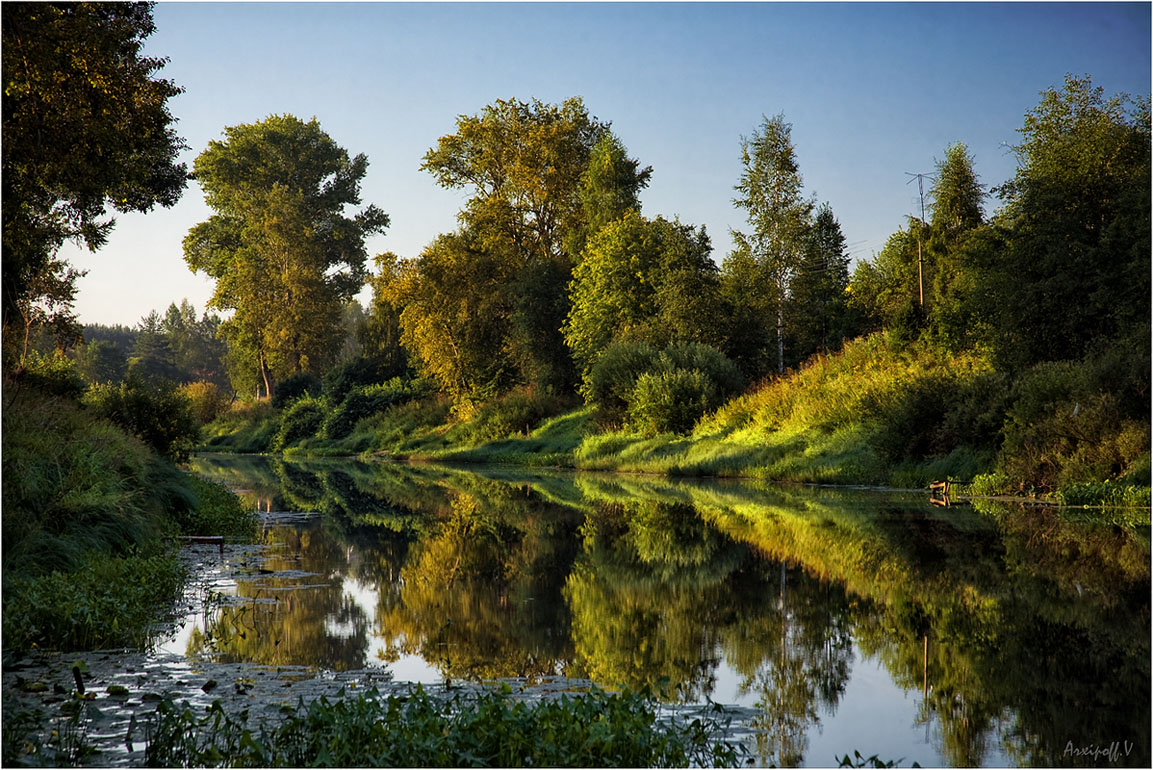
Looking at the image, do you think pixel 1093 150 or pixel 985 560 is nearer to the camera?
pixel 985 560

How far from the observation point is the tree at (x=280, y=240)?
207ft

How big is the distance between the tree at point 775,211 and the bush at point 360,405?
72.8 feet

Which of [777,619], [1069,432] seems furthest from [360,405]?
[777,619]

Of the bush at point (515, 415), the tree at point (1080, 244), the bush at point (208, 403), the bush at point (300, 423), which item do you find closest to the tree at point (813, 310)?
the bush at point (515, 415)

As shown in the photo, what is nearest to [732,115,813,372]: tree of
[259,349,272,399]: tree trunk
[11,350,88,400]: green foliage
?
[11,350,88,400]: green foliage

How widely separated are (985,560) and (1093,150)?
725 inches

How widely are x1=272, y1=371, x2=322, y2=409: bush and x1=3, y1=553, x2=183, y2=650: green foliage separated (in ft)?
177

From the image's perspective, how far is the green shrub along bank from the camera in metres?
7.64

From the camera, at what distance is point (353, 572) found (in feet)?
38.8

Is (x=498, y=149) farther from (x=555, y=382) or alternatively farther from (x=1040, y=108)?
(x=1040, y=108)

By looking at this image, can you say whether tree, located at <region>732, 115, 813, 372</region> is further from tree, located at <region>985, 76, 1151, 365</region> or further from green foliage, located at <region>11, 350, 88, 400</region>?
green foliage, located at <region>11, 350, 88, 400</region>

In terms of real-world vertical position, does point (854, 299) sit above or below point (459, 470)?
above

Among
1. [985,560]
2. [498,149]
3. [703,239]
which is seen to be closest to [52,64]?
[985,560]

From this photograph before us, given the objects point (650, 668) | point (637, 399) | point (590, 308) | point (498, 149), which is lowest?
point (650, 668)
